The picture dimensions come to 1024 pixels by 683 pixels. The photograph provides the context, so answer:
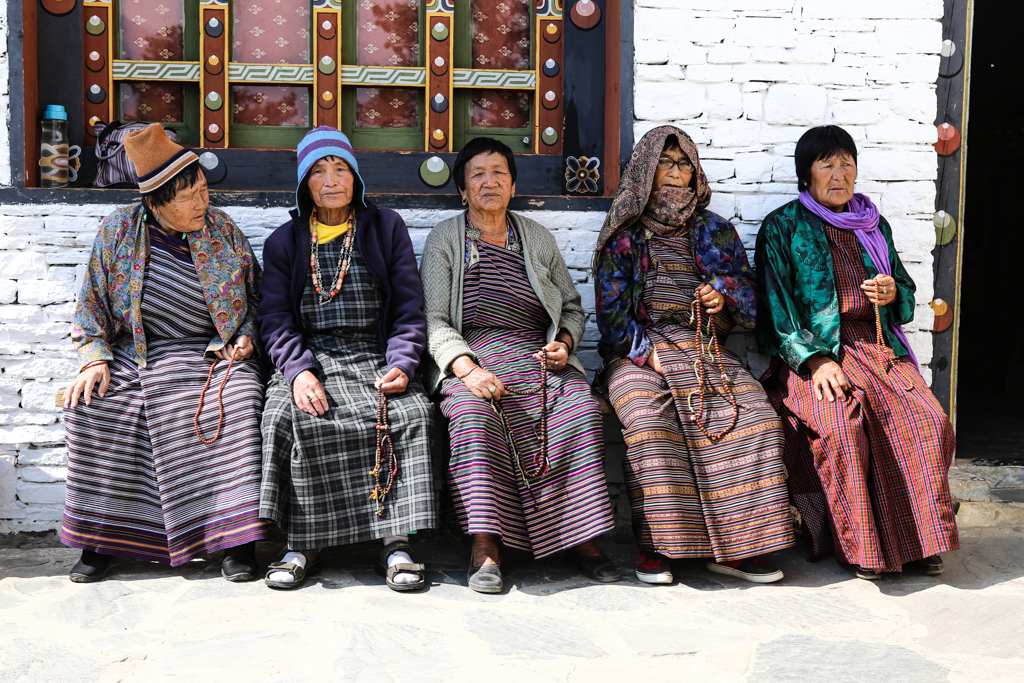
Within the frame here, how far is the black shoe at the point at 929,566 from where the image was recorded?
3.08 m

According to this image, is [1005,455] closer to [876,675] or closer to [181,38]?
[876,675]

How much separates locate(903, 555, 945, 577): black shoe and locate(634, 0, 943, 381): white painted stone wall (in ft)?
3.44

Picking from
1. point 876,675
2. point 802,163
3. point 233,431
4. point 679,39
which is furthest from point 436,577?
point 679,39

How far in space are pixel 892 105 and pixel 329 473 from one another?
119 inches

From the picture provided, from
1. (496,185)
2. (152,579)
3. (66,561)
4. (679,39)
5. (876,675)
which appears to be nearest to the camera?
(876,675)

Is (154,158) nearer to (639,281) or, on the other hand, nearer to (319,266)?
(319,266)

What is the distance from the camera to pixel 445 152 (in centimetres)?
399

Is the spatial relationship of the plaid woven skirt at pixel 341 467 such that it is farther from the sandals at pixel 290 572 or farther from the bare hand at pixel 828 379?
the bare hand at pixel 828 379

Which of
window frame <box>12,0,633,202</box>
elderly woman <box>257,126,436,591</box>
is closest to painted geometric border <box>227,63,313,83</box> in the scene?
window frame <box>12,0,633,202</box>

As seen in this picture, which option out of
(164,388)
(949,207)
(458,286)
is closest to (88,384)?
(164,388)

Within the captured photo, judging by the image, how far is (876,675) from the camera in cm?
221

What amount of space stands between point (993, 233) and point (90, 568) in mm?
8692

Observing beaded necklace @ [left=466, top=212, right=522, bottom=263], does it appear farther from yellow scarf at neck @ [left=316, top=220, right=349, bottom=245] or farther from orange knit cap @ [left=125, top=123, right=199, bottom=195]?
orange knit cap @ [left=125, top=123, right=199, bottom=195]

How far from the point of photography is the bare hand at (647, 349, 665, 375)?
10.7 feet
